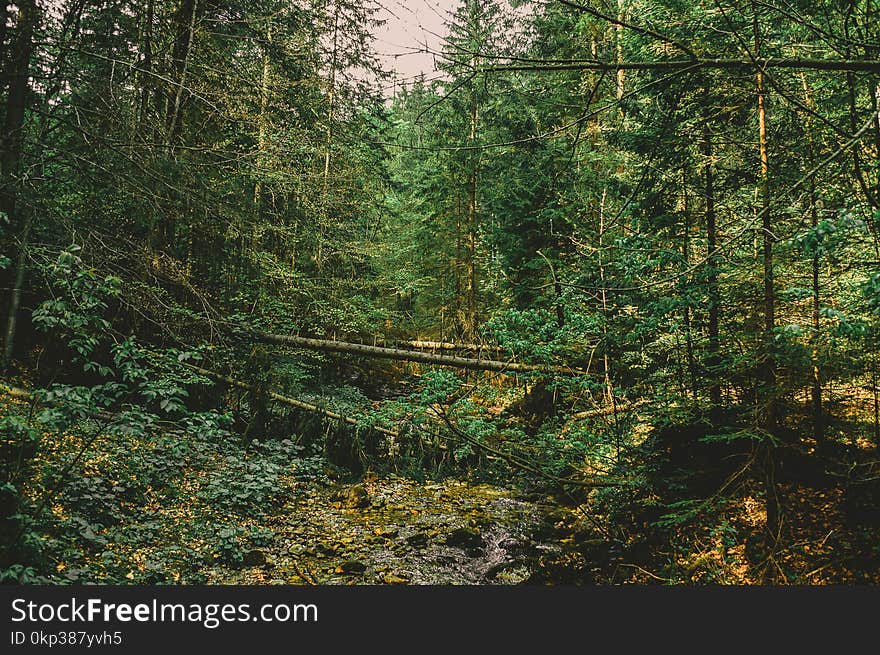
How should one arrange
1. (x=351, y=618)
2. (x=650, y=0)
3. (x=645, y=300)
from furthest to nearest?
(x=650, y=0)
(x=645, y=300)
(x=351, y=618)

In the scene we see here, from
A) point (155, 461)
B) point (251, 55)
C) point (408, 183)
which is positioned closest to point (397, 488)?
point (155, 461)

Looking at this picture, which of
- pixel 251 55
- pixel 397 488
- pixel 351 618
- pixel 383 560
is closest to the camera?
pixel 351 618

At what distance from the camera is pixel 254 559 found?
588 centimetres

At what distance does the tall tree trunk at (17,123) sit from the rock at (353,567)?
5.30 m

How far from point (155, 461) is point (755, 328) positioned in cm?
863

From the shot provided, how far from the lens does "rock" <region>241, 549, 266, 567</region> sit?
5.81m

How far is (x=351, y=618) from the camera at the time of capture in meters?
3.20

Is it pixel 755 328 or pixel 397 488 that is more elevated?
pixel 755 328

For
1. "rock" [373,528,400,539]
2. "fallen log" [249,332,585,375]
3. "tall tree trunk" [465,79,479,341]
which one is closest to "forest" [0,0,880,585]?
"rock" [373,528,400,539]

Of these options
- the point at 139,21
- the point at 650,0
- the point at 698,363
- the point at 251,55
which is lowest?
the point at 698,363

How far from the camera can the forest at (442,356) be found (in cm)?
382

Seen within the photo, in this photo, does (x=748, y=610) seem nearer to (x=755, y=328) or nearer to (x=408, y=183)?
(x=755, y=328)

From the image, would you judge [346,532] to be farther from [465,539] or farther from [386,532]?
[465,539]

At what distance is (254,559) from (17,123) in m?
6.25
